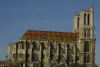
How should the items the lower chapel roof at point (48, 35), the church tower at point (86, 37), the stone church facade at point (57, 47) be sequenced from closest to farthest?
the stone church facade at point (57, 47) → the lower chapel roof at point (48, 35) → the church tower at point (86, 37)

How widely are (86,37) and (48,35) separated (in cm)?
1264

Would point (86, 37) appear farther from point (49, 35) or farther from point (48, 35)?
point (48, 35)

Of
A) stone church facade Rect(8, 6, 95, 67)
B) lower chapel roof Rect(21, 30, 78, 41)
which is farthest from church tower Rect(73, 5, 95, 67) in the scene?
lower chapel roof Rect(21, 30, 78, 41)

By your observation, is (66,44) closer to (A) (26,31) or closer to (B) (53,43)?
(B) (53,43)

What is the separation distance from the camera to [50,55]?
9944 cm

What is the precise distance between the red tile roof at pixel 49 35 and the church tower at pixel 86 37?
317 cm

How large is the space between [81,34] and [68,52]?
7537 mm

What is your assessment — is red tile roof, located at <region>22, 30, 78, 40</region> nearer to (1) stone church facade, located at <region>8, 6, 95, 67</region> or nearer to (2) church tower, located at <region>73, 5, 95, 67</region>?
(1) stone church facade, located at <region>8, 6, 95, 67</region>

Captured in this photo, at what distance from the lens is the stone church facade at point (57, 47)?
319ft

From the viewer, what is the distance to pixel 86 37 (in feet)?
342

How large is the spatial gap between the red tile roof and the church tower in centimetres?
317

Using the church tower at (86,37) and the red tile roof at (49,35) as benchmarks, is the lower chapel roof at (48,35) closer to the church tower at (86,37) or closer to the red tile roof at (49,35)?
the red tile roof at (49,35)

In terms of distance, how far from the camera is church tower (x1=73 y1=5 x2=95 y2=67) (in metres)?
102

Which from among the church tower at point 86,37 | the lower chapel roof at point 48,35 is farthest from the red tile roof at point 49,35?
the church tower at point 86,37
